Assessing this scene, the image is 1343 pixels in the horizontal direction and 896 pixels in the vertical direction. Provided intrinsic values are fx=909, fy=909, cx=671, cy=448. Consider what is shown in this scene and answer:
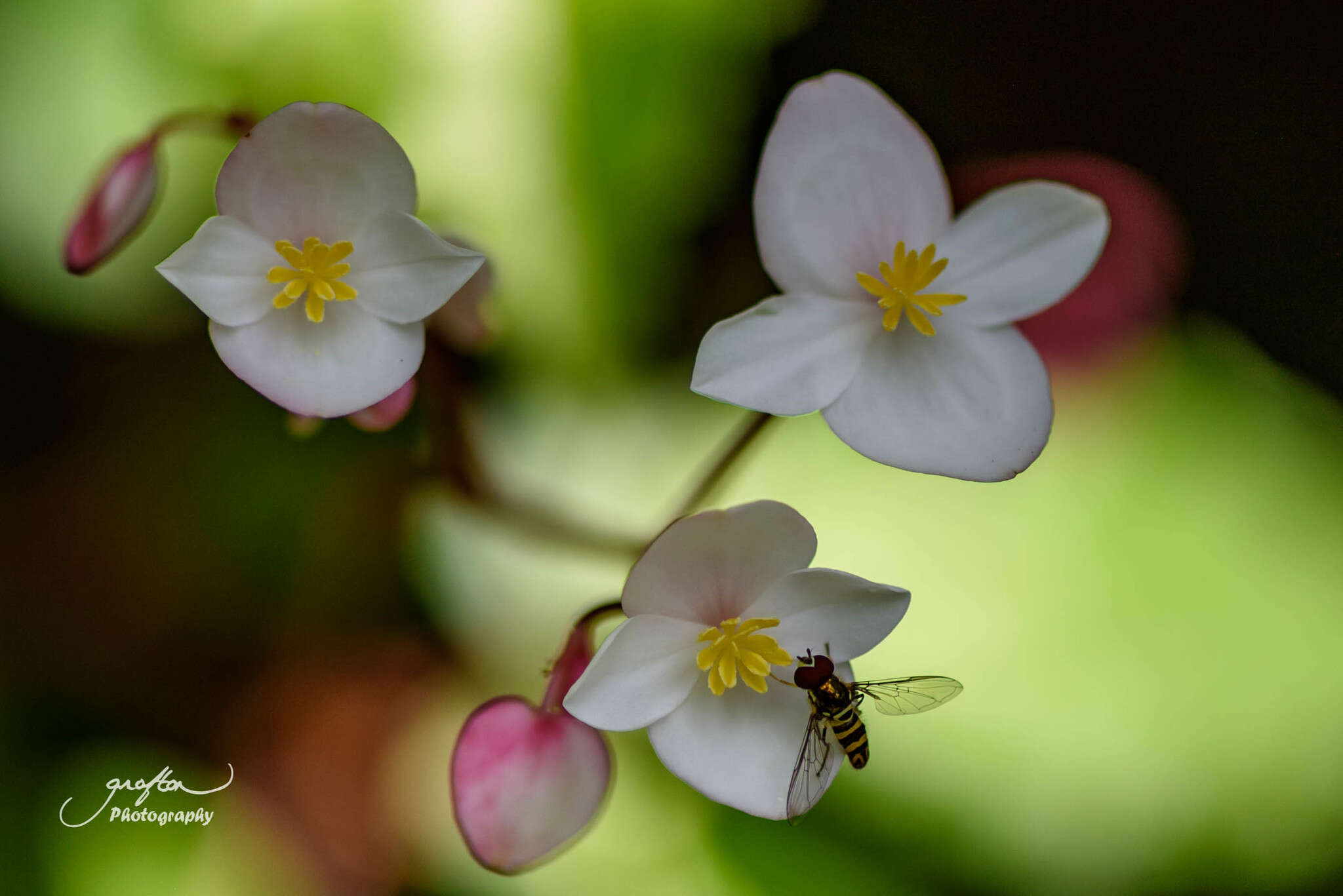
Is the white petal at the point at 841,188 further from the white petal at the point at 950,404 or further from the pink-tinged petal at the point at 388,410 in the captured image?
the pink-tinged petal at the point at 388,410

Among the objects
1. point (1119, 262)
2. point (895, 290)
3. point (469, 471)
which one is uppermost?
point (1119, 262)

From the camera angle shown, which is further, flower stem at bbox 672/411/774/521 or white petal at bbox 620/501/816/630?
flower stem at bbox 672/411/774/521

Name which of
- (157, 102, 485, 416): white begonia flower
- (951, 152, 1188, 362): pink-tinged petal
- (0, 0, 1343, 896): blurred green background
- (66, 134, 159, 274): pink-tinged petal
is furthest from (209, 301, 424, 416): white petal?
(951, 152, 1188, 362): pink-tinged petal

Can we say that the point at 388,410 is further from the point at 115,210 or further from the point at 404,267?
the point at 115,210

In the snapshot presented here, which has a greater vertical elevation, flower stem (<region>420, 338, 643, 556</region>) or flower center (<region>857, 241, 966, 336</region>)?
flower center (<region>857, 241, 966, 336</region>)

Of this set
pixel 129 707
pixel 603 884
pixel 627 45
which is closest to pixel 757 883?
pixel 603 884

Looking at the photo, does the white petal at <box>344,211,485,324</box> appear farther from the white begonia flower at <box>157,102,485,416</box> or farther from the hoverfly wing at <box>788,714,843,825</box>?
the hoverfly wing at <box>788,714,843,825</box>

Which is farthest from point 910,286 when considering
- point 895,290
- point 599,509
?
point 599,509
